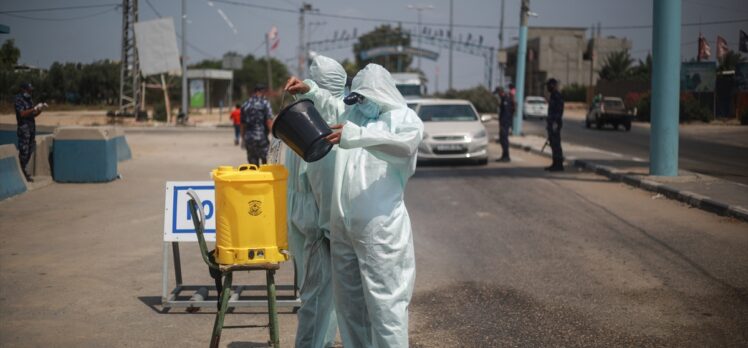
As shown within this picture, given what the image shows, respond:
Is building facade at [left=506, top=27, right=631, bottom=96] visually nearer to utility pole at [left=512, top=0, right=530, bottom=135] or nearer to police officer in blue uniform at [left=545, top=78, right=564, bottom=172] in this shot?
utility pole at [left=512, top=0, right=530, bottom=135]

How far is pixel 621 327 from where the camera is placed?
18.9 feet

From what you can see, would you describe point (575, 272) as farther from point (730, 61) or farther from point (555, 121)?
point (730, 61)

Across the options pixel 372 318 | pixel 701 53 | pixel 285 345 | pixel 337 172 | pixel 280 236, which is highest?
pixel 701 53

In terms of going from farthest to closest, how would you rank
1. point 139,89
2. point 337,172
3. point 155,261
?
1. point 139,89
2. point 155,261
3. point 337,172

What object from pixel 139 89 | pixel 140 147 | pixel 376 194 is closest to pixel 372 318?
pixel 376 194

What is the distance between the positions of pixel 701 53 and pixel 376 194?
127 feet

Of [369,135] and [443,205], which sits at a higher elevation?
[369,135]

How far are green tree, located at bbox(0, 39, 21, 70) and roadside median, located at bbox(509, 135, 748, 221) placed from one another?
41.9 ft

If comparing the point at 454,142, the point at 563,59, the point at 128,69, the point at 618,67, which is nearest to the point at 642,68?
the point at 618,67

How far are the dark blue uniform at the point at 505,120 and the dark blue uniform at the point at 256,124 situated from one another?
755 cm

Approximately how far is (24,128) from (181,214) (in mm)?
8933

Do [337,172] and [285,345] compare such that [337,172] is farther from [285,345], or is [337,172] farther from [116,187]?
[116,187]

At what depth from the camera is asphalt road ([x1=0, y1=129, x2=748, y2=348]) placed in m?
5.74

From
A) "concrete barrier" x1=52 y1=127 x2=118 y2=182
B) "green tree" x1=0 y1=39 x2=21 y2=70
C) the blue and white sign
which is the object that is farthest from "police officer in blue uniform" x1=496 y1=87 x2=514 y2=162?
the blue and white sign
